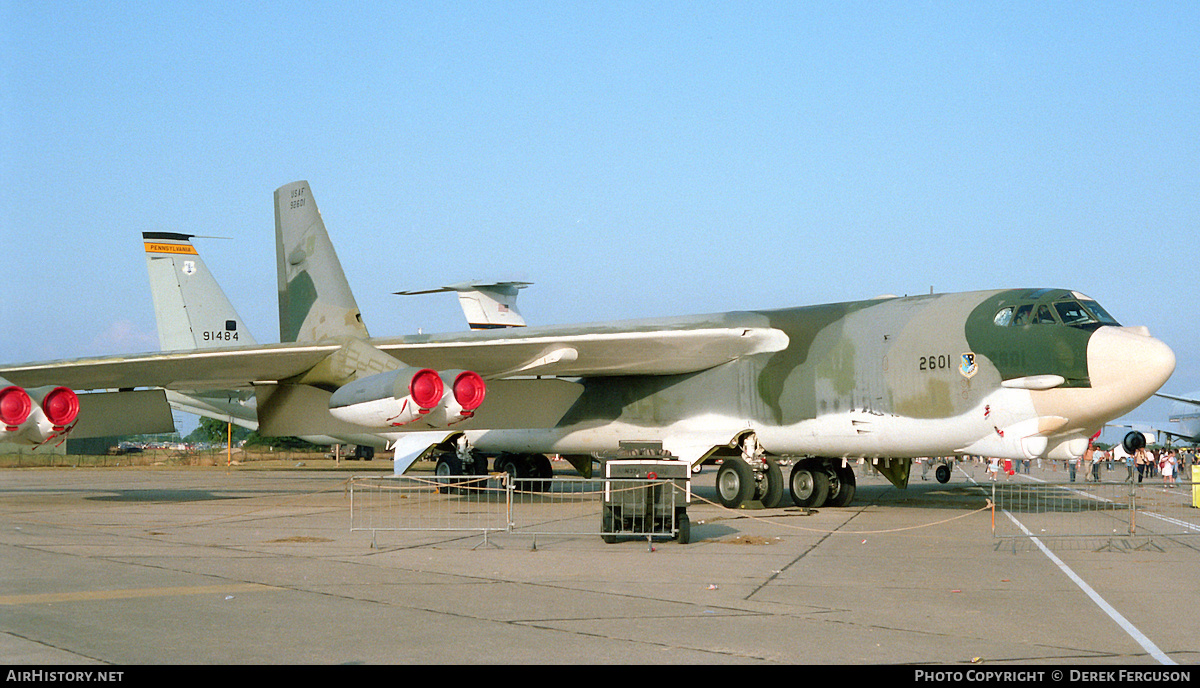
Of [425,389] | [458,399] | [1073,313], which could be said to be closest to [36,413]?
[425,389]

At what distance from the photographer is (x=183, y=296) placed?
2791 centimetres

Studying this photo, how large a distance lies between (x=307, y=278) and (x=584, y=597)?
13476 millimetres

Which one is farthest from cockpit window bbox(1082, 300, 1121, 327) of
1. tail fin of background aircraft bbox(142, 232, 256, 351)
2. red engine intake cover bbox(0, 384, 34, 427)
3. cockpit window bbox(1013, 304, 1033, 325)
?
tail fin of background aircraft bbox(142, 232, 256, 351)

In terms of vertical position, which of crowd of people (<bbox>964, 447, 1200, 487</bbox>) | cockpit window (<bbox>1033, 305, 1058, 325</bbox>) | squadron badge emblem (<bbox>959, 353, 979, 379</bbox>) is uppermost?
cockpit window (<bbox>1033, 305, 1058, 325</bbox>)

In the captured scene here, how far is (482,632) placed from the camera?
6.63 meters

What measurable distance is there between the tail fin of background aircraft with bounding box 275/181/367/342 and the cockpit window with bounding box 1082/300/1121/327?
1172 cm

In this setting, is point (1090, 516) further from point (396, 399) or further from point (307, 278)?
point (307, 278)

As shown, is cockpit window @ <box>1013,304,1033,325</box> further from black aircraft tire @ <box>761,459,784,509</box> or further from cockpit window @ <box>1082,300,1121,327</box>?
black aircraft tire @ <box>761,459,784,509</box>

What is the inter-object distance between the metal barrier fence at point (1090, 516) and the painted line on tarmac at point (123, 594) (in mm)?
7855

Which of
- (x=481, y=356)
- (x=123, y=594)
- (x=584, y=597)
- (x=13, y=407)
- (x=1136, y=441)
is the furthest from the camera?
(x=1136, y=441)

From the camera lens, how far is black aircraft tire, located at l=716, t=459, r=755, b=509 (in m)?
17.0

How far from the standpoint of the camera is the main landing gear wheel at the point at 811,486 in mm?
18000

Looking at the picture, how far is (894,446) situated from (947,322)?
199cm

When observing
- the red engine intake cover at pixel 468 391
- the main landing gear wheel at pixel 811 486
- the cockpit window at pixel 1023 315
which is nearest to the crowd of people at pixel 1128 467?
the main landing gear wheel at pixel 811 486
